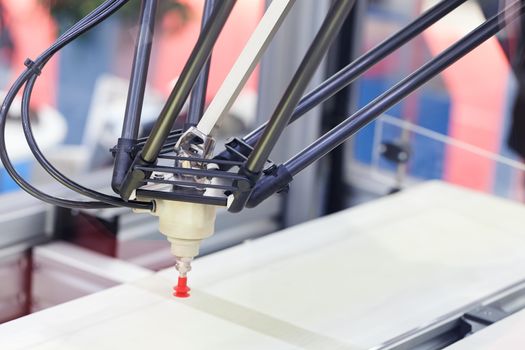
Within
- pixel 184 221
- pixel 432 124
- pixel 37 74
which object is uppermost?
pixel 432 124

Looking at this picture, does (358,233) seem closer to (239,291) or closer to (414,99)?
(239,291)

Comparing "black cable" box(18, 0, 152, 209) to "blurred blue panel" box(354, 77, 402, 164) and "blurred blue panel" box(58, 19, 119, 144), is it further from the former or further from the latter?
"blurred blue panel" box(354, 77, 402, 164)

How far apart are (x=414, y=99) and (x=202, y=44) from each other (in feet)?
3.59

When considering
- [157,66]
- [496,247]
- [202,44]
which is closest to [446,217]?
[496,247]

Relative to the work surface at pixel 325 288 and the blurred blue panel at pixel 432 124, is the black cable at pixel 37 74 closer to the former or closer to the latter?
the work surface at pixel 325 288

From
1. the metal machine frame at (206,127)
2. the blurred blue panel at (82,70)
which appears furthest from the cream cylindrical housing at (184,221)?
the blurred blue panel at (82,70)

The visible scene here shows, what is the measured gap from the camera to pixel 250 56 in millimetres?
583

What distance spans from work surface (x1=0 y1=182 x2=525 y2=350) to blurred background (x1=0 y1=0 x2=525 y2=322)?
0.76ft

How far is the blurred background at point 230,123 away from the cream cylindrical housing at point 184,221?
0.53m

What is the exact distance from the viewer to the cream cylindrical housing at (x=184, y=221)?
2.06ft

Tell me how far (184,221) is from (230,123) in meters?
1.04

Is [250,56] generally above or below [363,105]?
below

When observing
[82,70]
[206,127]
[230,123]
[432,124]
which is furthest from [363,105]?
[206,127]

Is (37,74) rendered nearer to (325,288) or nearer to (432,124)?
(325,288)
